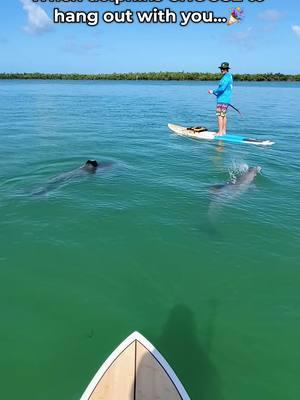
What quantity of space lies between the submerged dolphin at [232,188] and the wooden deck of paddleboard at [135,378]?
8122mm

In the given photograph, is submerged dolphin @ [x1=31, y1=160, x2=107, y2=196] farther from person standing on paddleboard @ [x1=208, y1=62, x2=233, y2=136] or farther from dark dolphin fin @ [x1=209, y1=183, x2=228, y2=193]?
person standing on paddleboard @ [x1=208, y1=62, x2=233, y2=136]

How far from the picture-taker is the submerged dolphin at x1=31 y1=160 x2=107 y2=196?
15648 millimetres

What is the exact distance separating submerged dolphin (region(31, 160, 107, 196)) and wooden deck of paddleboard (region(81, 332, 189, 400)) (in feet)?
32.6

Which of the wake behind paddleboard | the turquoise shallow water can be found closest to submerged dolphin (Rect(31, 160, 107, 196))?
the turquoise shallow water

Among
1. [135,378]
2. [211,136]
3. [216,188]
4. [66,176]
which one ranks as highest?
[211,136]

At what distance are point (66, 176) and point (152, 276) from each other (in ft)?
29.1

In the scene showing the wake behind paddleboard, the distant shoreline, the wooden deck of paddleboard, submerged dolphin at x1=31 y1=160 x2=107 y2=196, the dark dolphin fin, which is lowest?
the wooden deck of paddleboard

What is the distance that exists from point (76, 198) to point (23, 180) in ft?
12.1

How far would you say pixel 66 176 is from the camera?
682 inches

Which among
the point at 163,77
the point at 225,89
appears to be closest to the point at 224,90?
the point at 225,89

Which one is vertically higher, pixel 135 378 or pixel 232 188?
pixel 232 188

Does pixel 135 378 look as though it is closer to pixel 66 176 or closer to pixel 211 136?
pixel 66 176

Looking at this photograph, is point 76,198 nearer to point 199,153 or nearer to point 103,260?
point 103,260

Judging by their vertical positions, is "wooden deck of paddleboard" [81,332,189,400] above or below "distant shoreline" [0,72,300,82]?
below
